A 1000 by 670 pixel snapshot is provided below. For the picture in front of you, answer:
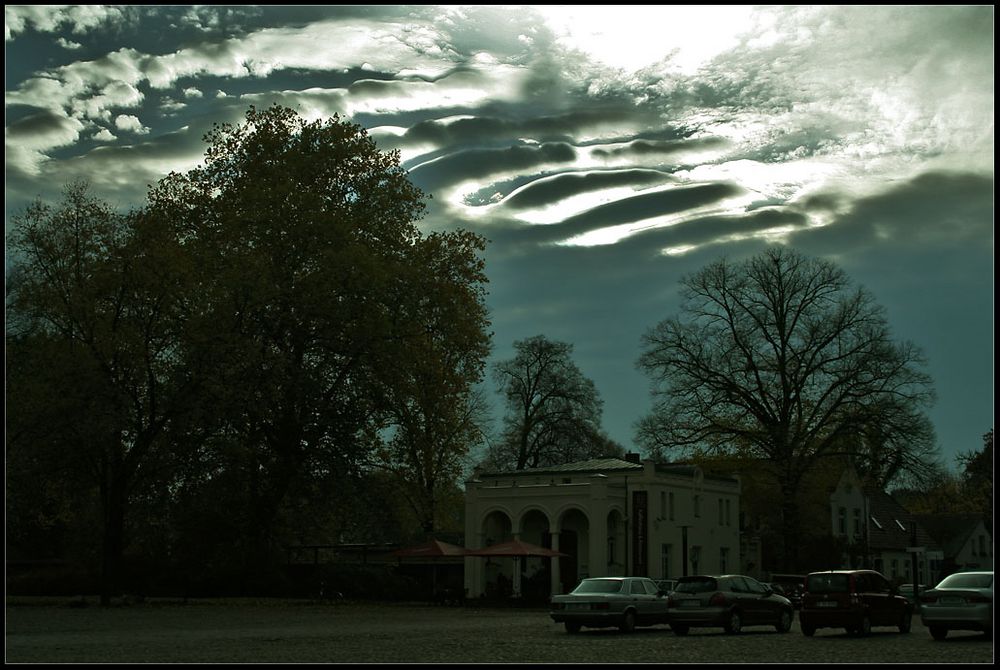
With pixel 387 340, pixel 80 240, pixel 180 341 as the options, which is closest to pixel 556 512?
pixel 387 340

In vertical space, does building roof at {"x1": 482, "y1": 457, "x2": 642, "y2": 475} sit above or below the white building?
above

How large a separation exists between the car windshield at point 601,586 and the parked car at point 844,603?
186 inches

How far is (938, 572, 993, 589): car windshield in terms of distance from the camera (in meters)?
25.1

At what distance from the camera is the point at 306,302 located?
43.4 meters

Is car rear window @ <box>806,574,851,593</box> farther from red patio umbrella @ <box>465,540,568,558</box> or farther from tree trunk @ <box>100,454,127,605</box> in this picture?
tree trunk @ <box>100,454,127,605</box>

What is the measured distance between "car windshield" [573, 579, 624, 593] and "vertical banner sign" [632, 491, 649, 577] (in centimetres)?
2339

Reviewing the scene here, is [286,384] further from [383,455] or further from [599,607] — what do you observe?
[599,607]

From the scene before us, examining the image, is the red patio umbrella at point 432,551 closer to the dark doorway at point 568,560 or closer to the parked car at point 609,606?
the dark doorway at point 568,560

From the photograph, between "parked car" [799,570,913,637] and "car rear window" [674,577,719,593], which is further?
"car rear window" [674,577,719,593]

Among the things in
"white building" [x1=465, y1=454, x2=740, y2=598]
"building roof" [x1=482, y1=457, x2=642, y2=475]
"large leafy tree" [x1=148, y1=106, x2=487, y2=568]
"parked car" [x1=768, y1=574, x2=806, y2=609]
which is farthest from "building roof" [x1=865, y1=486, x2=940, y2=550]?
"large leafy tree" [x1=148, y1=106, x2=487, y2=568]

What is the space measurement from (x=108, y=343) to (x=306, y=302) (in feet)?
25.5

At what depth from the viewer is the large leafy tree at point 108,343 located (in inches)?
1507

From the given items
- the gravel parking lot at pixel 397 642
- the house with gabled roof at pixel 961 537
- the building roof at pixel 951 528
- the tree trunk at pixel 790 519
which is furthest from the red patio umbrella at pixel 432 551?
the building roof at pixel 951 528

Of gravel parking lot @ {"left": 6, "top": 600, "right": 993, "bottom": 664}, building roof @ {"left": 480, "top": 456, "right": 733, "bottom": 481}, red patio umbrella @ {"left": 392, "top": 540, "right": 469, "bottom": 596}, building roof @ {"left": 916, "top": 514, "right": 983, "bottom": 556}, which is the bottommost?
gravel parking lot @ {"left": 6, "top": 600, "right": 993, "bottom": 664}
